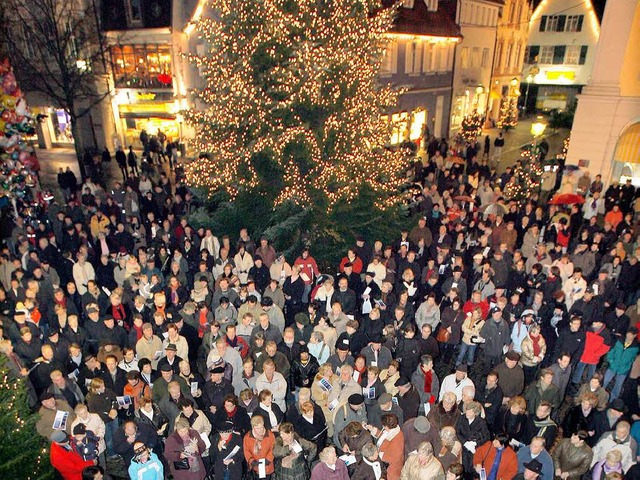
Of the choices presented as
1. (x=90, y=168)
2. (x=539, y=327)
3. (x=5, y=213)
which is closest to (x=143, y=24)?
(x=90, y=168)

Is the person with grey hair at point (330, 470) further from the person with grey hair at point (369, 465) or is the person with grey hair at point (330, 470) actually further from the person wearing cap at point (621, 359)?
the person wearing cap at point (621, 359)

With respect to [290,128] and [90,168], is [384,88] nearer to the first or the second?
[290,128]

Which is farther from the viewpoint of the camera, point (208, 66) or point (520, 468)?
point (208, 66)

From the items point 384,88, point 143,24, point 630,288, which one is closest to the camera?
point 630,288

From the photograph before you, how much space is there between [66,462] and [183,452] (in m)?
1.39

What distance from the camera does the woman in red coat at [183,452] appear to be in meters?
5.91

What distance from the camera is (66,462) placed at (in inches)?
223

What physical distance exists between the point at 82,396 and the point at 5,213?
9.71 m

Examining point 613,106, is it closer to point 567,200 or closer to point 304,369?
point 567,200

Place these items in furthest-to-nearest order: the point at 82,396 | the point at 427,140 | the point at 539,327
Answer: the point at 427,140, the point at 539,327, the point at 82,396

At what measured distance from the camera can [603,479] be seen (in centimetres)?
585

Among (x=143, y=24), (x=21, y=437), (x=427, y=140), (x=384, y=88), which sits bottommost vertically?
(x=427, y=140)

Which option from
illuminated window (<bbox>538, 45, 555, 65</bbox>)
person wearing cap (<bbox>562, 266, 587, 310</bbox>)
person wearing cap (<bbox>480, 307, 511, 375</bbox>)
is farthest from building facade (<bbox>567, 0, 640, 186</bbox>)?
illuminated window (<bbox>538, 45, 555, 65</bbox>)

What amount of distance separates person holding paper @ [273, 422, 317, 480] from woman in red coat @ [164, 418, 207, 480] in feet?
3.44
